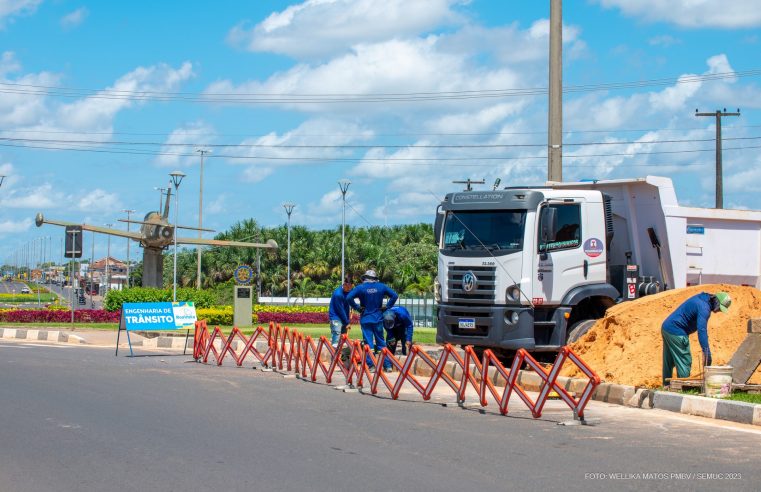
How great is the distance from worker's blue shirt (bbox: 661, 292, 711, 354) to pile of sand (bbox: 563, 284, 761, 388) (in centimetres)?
126

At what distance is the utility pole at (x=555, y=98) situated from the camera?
71.7 ft

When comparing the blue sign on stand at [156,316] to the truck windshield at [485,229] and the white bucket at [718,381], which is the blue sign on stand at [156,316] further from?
the white bucket at [718,381]

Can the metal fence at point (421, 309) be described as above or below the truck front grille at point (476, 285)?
below

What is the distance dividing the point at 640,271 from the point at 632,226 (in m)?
0.86

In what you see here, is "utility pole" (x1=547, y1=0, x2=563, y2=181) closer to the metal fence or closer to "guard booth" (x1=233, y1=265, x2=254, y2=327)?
"guard booth" (x1=233, y1=265, x2=254, y2=327)

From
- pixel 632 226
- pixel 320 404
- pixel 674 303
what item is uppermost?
pixel 632 226

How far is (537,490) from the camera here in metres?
7.69

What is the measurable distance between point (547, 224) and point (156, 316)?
961 cm

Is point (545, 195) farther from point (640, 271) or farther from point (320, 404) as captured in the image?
point (320, 404)

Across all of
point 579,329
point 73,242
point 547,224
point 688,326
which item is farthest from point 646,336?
point 73,242

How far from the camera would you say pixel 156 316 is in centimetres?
2184

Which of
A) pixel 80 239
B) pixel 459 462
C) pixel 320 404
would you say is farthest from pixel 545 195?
pixel 80 239

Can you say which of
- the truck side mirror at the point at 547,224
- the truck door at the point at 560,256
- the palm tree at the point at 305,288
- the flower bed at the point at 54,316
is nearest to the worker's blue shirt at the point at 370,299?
the truck door at the point at 560,256

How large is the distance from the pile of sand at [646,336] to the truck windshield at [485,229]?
2066 mm
